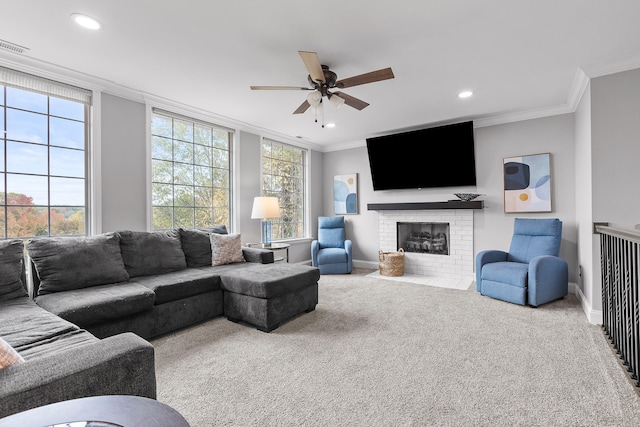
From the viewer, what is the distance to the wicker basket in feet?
16.8

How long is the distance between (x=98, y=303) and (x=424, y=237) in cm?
469

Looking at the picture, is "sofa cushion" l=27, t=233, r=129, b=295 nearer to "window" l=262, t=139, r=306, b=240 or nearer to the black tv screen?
"window" l=262, t=139, r=306, b=240

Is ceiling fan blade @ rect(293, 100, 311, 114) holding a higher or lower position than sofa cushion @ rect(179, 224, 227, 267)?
Answer: higher

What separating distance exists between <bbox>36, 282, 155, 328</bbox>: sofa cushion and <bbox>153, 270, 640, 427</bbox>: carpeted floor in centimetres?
40

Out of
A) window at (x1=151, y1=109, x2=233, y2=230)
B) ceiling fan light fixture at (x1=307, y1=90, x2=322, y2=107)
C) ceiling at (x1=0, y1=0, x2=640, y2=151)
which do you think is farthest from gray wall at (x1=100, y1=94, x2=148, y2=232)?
ceiling fan light fixture at (x1=307, y1=90, x2=322, y2=107)

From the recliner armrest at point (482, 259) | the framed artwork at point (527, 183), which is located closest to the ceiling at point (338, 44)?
the framed artwork at point (527, 183)

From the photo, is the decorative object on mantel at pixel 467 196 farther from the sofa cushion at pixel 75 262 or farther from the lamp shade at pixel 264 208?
the sofa cushion at pixel 75 262

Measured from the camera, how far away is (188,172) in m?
4.15

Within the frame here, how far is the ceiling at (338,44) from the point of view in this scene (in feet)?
6.85

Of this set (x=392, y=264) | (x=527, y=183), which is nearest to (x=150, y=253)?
(x=392, y=264)

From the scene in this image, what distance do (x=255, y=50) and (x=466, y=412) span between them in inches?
117

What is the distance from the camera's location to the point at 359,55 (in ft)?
8.83

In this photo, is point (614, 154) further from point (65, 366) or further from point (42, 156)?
point (42, 156)

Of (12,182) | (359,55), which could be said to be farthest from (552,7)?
(12,182)
